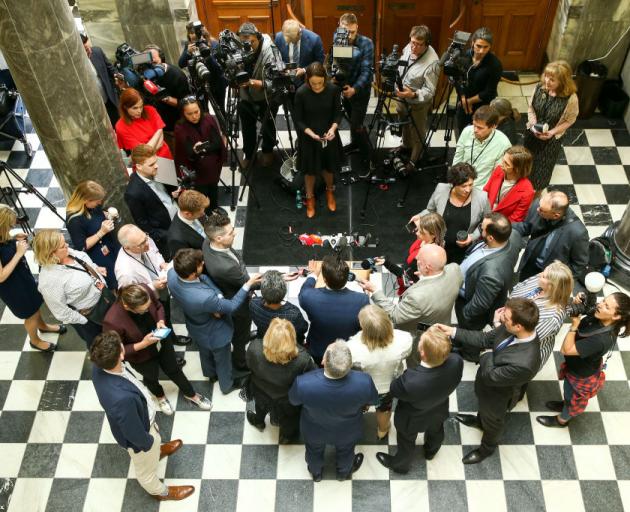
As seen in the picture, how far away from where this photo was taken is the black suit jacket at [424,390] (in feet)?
11.3

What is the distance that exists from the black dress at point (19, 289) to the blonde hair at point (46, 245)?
0.59m

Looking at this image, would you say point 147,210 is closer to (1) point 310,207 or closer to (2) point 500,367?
(1) point 310,207

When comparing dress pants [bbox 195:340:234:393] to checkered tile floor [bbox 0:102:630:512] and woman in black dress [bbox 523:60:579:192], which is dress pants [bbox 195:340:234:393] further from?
woman in black dress [bbox 523:60:579:192]

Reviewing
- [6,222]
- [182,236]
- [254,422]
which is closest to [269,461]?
[254,422]

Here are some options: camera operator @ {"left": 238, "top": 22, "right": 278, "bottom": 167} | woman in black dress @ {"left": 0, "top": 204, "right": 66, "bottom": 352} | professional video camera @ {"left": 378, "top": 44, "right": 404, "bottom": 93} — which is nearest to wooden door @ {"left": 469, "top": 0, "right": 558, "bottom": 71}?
professional video camera @ {"left": 378, "top": 44, "right": 404, "bottom": 93}

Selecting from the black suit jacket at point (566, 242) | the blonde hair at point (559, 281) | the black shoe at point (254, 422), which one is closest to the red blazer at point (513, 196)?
the black suit jacket at point (566, 242)

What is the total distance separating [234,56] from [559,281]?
3587 mm

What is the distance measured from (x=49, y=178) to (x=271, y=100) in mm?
2834

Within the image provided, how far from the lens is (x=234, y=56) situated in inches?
219

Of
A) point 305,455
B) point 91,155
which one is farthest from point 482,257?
point 91,155

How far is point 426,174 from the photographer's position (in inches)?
258

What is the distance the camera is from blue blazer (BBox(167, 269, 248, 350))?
3.98 metres

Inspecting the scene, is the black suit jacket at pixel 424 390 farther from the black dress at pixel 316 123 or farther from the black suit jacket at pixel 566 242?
the black dress at pixel 316 123

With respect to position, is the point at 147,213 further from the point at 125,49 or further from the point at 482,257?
the point at 482,257
